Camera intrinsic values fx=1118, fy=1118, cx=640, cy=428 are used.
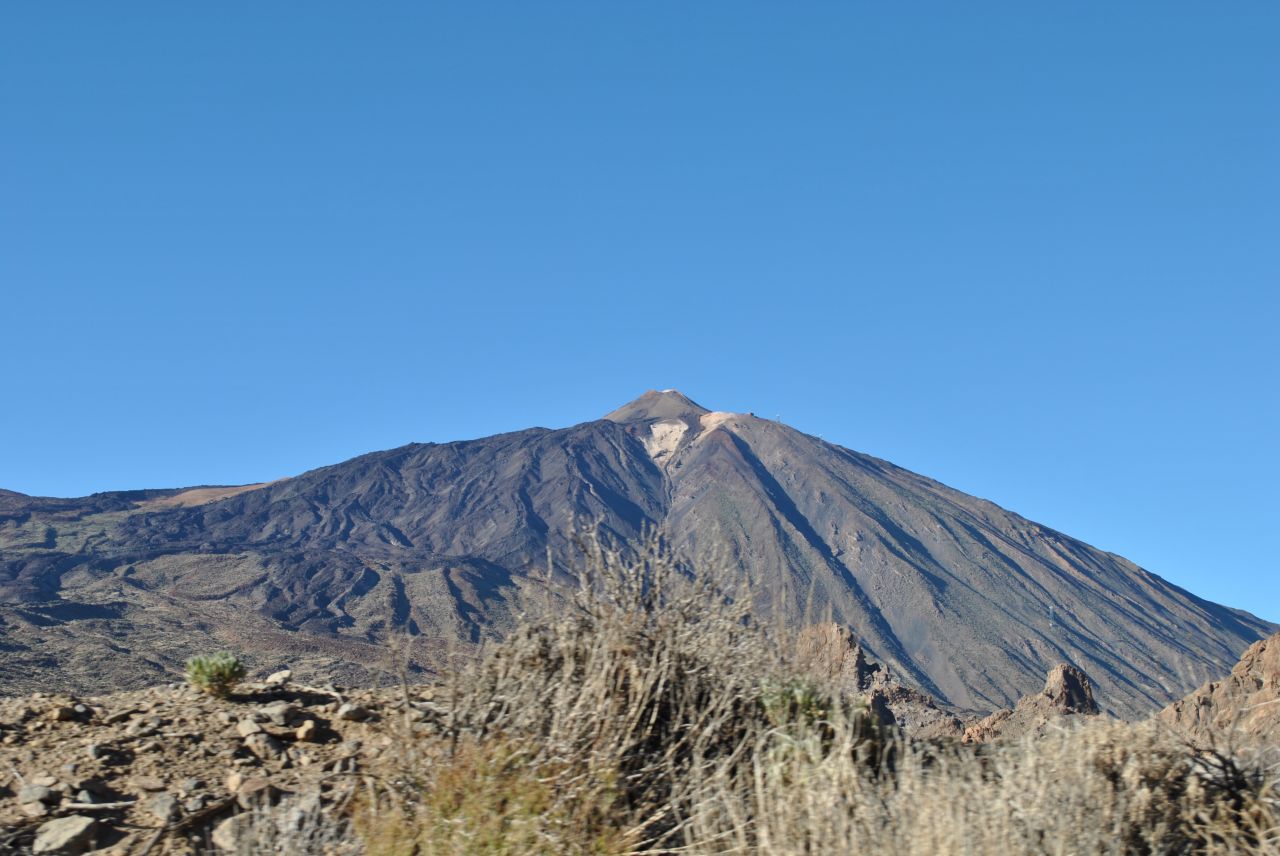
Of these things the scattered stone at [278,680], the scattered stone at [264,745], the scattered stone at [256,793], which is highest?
the scattered stone at [278,680]

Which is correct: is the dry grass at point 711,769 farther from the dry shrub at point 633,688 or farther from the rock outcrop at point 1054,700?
the rock outcrop at point 1054,700

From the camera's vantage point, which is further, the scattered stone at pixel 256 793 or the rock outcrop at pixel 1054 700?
the rock outcrop at pixel 1054 700

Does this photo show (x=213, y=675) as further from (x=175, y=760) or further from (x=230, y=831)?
(x=230, y=831)

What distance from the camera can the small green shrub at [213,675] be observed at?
636 centimetres

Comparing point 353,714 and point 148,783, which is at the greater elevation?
point 353,714

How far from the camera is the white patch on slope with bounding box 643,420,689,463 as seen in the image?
174 m

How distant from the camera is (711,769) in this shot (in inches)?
213

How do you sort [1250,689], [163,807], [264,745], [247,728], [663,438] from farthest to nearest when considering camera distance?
1. [663,438]
2. [1250,689]
3. [247,728]
4. [264,745]
5. [163,807]

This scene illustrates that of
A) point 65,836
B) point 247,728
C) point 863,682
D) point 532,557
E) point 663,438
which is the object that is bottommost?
point 65,836

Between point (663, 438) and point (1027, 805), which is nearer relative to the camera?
point (1027, 805)

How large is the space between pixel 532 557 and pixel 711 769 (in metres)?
47.3

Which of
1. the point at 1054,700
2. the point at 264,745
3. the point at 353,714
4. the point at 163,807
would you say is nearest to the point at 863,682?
the point at 1054,700

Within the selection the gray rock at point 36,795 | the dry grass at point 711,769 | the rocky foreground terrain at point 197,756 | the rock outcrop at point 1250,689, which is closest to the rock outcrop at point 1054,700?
the rock outcrop at point 1250,689

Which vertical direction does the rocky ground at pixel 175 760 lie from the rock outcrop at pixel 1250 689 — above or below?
below
